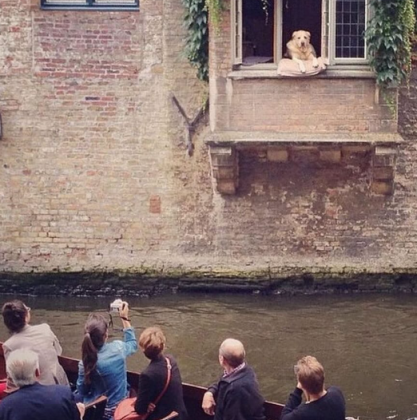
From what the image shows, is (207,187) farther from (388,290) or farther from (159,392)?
(159,392)

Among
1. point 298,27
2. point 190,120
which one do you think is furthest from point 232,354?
point 298,27

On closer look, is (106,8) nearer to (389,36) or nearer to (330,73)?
(330,73)

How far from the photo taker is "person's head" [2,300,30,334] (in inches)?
295

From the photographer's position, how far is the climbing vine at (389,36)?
13211 mm

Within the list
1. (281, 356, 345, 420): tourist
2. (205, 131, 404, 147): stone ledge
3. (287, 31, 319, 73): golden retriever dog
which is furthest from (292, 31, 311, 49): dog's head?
(281, 356, 345, 420): tourist

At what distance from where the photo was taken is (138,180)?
14734mm

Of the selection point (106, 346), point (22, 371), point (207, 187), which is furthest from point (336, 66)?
point (22, 371)

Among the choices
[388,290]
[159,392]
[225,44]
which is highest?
[225,44]

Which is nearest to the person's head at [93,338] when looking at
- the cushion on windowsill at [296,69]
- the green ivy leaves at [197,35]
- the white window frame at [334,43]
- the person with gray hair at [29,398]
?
the person with gray hair at [29,398]

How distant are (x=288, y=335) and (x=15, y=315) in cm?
566

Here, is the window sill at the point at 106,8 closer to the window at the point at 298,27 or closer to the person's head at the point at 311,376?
the window at the point at 298,27

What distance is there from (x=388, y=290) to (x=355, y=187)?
1.52m

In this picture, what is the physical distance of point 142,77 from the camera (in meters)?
14.6

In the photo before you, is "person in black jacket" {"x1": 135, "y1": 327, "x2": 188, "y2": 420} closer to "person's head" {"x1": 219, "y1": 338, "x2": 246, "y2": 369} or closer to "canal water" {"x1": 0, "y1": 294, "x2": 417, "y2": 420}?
"person's head" {"x1": 219, "y1": 338, "x2": 246, "y2": 369}
